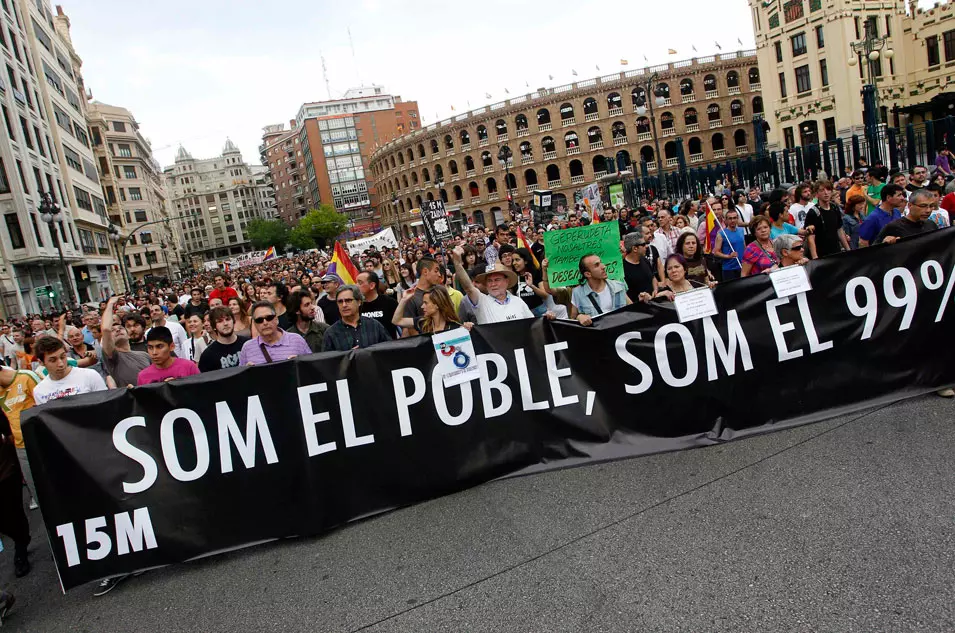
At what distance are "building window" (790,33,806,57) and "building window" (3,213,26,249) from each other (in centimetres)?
4849

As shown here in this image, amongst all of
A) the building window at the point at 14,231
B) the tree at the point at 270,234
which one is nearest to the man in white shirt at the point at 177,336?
the building window at the point at 14,231

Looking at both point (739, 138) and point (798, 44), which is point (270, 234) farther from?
point (798, 44)

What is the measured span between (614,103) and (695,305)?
230 ft

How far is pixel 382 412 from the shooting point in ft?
15.9

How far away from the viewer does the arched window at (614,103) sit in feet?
229

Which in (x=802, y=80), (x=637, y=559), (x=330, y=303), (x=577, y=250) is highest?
(x=802, y=80)

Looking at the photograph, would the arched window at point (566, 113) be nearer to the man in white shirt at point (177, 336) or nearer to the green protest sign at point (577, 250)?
the man in white shirt at point (177, 336)

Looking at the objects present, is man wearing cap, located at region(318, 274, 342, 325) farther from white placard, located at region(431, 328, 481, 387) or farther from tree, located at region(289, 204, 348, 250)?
tree, located at region(289, 204, 348, 250)

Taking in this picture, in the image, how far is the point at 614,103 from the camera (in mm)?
70000

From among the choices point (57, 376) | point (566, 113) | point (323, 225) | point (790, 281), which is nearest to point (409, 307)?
point (57, 376)

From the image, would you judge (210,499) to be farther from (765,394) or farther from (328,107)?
(328,107)

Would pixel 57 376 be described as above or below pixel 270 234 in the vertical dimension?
below

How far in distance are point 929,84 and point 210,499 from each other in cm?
5273

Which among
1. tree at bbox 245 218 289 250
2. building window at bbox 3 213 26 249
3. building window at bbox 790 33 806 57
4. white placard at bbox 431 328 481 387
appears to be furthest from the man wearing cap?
tree at bbox 245 218 289 250
